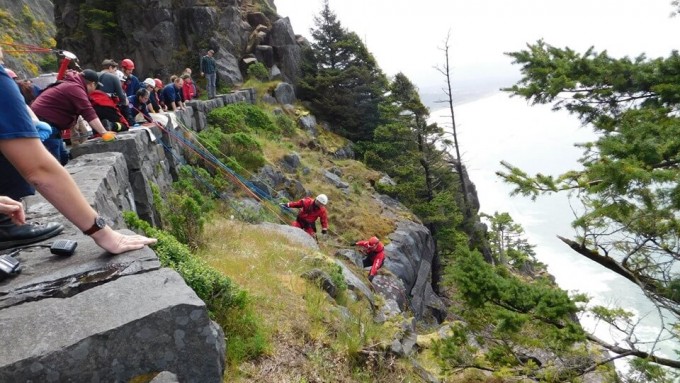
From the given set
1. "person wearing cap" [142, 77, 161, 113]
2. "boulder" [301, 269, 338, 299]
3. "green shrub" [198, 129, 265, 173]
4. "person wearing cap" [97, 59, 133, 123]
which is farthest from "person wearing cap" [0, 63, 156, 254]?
"green shrub" [198, 129, 265, 173]

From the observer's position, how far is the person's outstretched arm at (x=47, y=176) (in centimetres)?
228

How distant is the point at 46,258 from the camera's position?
2.97 meters

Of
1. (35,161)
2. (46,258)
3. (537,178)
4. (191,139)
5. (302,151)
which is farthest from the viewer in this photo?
(302,151)

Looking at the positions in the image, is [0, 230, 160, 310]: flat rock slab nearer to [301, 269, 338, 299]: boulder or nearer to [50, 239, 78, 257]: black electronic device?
[50, 239, 78, 257]: black electronic device

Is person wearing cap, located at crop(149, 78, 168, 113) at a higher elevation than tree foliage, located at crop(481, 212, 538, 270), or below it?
higher

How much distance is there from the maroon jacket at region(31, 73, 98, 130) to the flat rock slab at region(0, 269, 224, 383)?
11.9 feet

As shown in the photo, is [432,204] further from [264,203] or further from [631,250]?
[631,250]

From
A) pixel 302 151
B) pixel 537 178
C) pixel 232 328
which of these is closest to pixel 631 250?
pixel 537 178

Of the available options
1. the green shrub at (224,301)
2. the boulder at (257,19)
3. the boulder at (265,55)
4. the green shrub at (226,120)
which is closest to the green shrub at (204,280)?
the green shrub at (224,301)

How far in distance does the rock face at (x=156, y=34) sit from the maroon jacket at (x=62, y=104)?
16.6 metres

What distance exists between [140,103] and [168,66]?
48.8ft

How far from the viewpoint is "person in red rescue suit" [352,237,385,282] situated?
1154 cm

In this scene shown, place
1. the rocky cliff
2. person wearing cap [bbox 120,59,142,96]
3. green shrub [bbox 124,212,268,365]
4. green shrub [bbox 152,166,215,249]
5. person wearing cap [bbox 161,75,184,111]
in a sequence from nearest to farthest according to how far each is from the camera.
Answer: green shrub [bbox 124,212,268,365] → green shrub [bbox 152,166,215,249] → person wearing cap [bbox 120,59,142,96] → person wearing cap [bbox 161,75,184,111] → the rocky cliff

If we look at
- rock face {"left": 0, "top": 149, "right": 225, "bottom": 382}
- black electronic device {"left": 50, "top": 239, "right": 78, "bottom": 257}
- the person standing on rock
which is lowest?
rock face {"left": 0, "top": 149, "right": 225, "bottom": 382}
